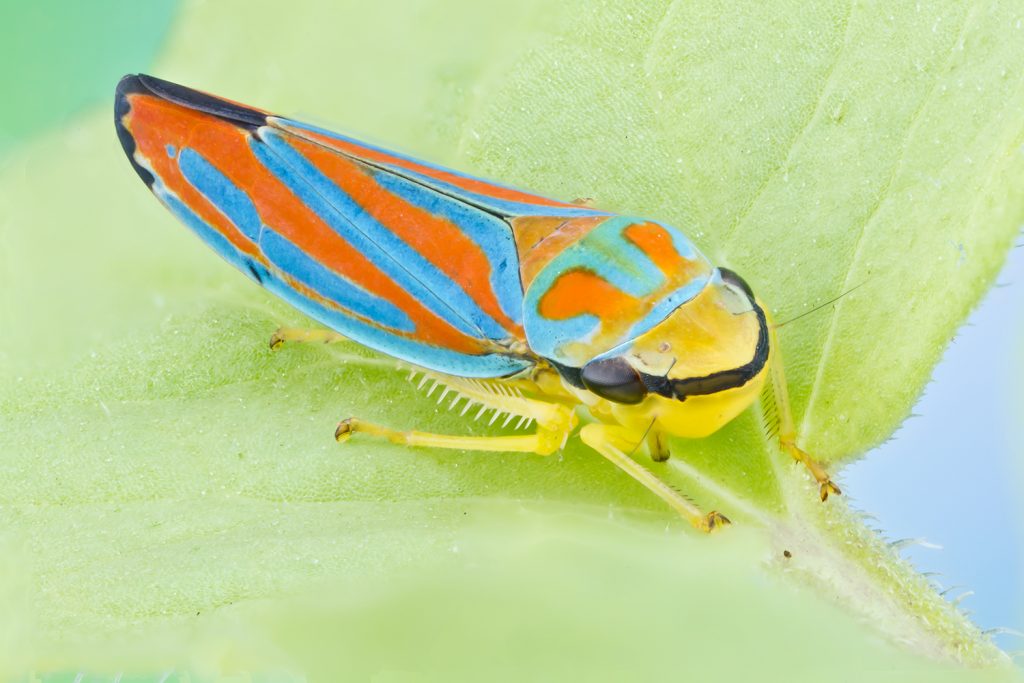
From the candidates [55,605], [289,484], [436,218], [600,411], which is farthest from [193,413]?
[600,411]

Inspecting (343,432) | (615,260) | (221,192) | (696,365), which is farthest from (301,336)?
(696,365)

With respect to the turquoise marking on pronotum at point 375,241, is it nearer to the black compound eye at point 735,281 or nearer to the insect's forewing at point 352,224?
the insect's forewing at point 352,224

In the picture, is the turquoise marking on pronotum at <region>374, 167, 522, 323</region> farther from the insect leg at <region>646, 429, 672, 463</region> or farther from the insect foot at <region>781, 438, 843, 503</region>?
the insect foot at <region>781, 438, 843, 503</region>

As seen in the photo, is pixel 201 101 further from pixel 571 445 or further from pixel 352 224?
pixel 571 445

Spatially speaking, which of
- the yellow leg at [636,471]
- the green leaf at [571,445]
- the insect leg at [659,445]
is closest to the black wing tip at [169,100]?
the green leaf at [571,445]

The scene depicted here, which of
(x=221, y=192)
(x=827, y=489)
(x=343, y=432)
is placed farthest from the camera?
(x=221, y=192)

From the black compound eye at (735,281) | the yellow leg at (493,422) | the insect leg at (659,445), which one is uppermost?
the black compound eye at (735,281)

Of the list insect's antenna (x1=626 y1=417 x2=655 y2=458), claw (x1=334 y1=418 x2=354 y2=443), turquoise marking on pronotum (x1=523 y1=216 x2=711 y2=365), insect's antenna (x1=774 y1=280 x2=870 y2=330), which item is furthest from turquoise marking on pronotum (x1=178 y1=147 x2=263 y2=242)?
insect's antenna (x1=774 y1=280 x2=870 y2=330)
